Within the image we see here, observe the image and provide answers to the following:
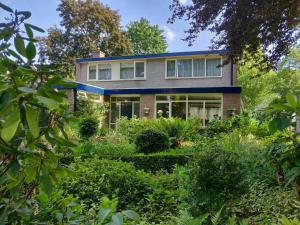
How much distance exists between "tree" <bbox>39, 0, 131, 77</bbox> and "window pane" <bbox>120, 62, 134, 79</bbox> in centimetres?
1113

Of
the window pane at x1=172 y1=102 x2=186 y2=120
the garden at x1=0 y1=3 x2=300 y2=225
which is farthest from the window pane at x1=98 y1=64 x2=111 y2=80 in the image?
the garden at x1=0 y1=3 x2=300 y2=225

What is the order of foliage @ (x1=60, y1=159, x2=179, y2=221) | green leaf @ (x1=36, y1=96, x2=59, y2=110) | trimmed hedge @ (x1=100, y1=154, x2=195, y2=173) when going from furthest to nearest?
trimmed hedge @ (x1=100, y1=154, x2=195, y2=173), foliage @ (x1=60, y1=159, x2=179, y2=221), green leaf @ (x1=36, y1=96, x2=59, y2=110)

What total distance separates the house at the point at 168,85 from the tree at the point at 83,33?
34.2ft

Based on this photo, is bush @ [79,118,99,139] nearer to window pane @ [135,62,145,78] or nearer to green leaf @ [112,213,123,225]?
window pane @ [135,62,145,78]

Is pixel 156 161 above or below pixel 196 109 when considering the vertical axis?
below

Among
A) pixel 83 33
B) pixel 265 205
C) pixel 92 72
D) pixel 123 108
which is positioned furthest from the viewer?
pixel 83 33

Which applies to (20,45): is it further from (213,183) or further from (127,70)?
(127,70)

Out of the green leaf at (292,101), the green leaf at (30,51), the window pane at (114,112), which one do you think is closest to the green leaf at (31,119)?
the green leaf at (30,51)

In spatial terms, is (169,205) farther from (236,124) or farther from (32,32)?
(236,124)

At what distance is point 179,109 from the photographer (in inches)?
864

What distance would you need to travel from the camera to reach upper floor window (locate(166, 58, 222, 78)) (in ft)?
69.6

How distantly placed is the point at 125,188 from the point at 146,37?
43.3m

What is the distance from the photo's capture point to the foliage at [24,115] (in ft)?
2.77

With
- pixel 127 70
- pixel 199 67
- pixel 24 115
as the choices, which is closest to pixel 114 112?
pixel 127 70
